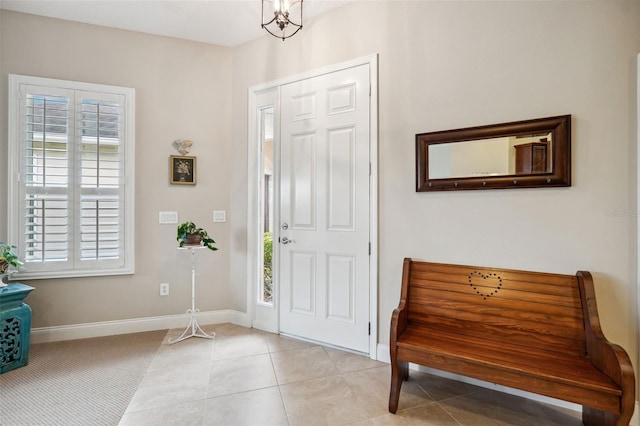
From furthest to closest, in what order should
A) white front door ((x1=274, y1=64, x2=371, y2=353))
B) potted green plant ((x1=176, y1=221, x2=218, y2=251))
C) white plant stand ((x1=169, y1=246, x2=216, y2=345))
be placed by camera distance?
white plant stand ((x1=169, y1=246, x2=216, y2=345)), potted green plant ((x1=176, y1=221, x2=218, y2=251)), white front door ((x1=274, y1=64, x2=371, y2=353))

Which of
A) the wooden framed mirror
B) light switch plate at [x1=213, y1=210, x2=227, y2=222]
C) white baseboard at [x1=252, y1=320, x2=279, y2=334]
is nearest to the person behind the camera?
the wooden framed mirror

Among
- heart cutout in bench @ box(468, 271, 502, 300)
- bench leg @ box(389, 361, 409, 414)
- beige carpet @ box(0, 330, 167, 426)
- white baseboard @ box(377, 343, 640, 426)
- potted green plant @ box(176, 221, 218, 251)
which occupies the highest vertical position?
potted green plant @ box(176, 221, 218, 251)

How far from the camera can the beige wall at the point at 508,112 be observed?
1.82 meters

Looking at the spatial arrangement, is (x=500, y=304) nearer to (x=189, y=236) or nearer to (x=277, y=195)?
(x=277, y=195)

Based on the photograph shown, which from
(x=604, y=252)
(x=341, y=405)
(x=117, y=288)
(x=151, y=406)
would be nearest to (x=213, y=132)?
(x=117, y=288)

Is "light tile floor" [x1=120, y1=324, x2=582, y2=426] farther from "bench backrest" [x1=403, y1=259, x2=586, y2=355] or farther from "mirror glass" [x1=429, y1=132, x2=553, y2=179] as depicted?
"mirror glass" [x1=429, y1=132, x2=553, y2=179]

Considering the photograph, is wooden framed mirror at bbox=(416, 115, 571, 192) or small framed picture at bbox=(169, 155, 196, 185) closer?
wooden framed mirror at bbox=(416, 115, 571, 192)

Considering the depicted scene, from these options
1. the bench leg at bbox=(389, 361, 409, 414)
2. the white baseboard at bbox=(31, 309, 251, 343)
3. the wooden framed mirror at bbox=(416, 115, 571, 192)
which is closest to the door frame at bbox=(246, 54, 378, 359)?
the white baseboard at bbox=(31, 309, 251, 343)

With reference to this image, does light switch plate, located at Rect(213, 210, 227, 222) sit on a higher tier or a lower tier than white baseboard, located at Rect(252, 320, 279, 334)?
higher

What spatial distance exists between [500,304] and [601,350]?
52cm

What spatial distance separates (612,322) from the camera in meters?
1.82

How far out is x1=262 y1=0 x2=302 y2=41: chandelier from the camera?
1.93 m

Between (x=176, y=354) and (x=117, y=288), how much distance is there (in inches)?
40.6

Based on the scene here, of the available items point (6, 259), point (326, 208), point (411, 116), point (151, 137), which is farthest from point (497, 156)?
point (6, 259)
